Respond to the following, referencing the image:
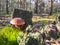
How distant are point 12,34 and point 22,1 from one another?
53203mm

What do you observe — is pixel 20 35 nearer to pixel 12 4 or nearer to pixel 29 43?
pixel 29 43

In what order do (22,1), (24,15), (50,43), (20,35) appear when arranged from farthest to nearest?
(22,1), (24,15), (50,43), (20,35)

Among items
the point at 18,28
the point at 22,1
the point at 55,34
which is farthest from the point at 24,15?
the point at 22,1

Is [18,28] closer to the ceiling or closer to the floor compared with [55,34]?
closer to the ceiling

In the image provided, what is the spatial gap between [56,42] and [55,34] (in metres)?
0.84

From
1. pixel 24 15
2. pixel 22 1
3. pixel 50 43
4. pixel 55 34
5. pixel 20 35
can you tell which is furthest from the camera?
pixel 22 1

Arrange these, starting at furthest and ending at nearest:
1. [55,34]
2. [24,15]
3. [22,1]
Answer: [22,1]
[24,15]
[55,34]

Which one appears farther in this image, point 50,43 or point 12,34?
point 50,43

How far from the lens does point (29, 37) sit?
5.64m

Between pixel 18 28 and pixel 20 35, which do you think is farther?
pixel 18 28

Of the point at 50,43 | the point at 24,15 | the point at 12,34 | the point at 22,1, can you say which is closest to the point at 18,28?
the point at 12,34

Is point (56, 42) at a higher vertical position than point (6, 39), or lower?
lower

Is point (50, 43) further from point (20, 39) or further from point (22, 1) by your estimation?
point (22, 1)

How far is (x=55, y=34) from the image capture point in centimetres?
1116
